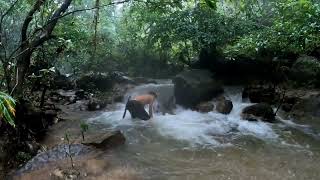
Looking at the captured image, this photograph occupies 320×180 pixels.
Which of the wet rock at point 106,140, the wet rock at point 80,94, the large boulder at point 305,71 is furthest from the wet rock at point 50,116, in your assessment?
the large boulder at point 305,71

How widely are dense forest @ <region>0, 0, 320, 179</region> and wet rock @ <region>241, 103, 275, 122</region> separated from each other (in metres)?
0.09

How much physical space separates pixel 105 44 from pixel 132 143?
37.1 feet

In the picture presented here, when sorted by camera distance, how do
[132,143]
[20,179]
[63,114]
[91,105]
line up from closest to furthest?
[20,179] → [132,143] → [63,114] → [91,105]

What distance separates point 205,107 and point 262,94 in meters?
1.89

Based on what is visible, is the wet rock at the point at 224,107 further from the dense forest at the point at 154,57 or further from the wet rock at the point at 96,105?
the wet rock at the point at 96,105

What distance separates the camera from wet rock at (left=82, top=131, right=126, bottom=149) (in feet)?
23.1

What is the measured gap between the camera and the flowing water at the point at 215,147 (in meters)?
6.05

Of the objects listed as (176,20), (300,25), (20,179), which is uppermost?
(176,20)

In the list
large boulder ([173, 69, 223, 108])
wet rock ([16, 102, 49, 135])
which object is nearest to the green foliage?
large boulder ([173, 69, 223, 108])

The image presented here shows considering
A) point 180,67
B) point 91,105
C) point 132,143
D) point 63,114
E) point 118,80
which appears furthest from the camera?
point 180,67

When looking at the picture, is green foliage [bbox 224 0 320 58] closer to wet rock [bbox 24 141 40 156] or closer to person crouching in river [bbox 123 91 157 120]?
person crouching in river [bbox 123 91 157 120]

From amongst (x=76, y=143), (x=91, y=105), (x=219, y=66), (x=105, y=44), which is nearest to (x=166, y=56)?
(x=105, y=44)

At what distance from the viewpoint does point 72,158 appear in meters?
6.41

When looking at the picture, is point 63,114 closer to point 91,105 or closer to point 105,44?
point 91,105
